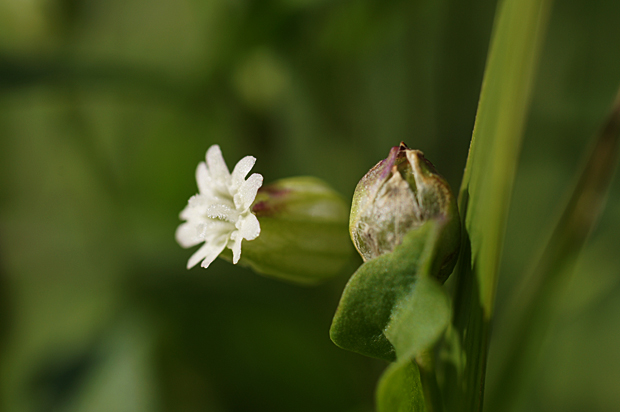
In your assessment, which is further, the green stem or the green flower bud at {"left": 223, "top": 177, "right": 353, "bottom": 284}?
the green flower bud at {"left": 223, "top": 177, "right": 353, "bottom": 284}

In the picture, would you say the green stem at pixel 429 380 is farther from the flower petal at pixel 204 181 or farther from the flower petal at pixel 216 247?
the flower petal at pixel 204 181

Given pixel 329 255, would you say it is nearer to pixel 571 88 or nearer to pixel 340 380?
pixel 340 380

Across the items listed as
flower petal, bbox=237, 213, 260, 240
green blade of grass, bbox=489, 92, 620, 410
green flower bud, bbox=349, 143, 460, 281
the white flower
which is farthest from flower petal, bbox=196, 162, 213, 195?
green blade of grass, bbox=489, 92, 620, 410

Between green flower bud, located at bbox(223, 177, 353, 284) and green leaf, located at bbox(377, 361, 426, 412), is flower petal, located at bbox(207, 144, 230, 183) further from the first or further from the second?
green leaf, located at bbox(377, 361, 426, 412)

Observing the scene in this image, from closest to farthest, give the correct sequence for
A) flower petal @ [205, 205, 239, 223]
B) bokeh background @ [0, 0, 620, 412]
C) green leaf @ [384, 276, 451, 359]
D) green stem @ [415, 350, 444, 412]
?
1. green leaf @ [384, 276, 451, 359]
2. green stem @ [415, 350, 444, 412]
3. flower petal @ [205, 205, 239, 223]
4. bokeh background @ [0, 0, 620, 412]

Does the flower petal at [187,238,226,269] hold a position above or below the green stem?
above

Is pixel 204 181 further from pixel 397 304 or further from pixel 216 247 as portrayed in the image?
pixel 397 304

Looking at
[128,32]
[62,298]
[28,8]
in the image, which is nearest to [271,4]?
[28,8]
